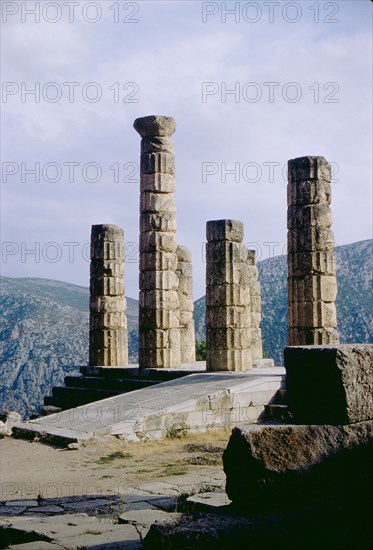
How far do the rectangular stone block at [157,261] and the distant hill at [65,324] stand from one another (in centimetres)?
1914

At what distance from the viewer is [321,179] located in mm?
17469

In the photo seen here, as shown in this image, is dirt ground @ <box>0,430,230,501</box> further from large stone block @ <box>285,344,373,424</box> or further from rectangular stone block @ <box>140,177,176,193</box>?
rectangular stone block @ <box>140,177,176,193</box>

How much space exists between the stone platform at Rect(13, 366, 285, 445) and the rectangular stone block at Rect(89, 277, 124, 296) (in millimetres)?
6244

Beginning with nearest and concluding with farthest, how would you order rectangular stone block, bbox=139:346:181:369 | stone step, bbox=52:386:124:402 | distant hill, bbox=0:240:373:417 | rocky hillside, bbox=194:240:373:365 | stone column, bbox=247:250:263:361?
1. stone step, bbox=52:386:124:402
2. rectangular stone block, bbox=139:346:181:369
3. stone column, bbox=247:250:263:361
4. distant hill, bbox=0:240:373:417
5. rocky hillside, bbox=194:240:373:365

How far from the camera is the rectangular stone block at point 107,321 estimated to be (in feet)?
70.2

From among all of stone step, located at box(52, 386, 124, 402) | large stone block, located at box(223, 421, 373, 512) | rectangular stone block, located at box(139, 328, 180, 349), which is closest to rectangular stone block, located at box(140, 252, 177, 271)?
rectangular stone block, located at box(139, 328, 180, 349)

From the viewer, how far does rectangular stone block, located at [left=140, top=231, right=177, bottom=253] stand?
63.7 ft

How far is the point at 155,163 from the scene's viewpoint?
63.8 feet

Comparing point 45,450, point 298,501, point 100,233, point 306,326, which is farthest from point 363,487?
point 100,233

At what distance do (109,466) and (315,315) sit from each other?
8015 mm

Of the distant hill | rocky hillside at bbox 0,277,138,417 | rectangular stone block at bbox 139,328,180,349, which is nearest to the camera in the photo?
rectangular stone block at bbox 139,328,180,349

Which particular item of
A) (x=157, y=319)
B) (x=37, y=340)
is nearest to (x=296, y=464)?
(x=157, y=319)

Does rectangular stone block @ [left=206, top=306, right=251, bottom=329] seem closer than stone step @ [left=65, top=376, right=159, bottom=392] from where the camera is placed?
Yes

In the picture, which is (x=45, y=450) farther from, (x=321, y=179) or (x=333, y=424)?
(x=321, y=179)
